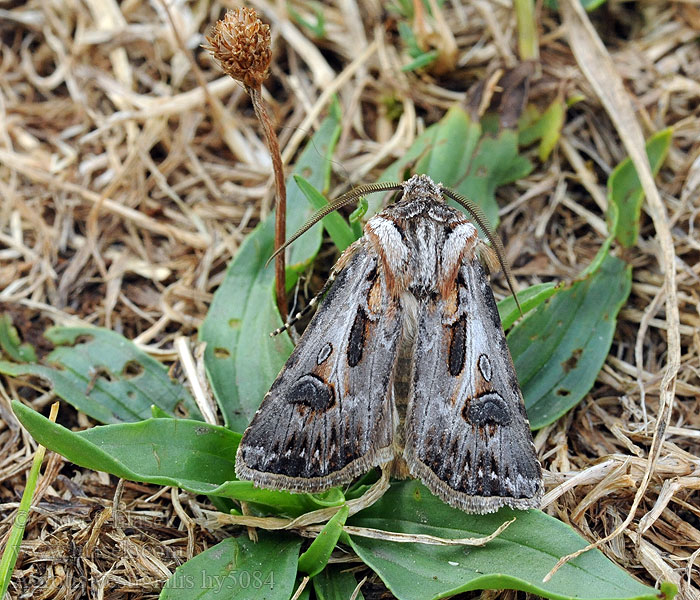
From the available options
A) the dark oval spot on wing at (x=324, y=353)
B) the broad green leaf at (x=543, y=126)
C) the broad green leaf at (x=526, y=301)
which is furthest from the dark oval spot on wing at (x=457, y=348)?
the broad green leaf at (x=543, y=126)

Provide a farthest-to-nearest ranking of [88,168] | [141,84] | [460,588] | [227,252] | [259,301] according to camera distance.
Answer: [141,84] < [88,168] < [227,252] < [259,301] < [460,588]

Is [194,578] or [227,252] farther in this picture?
[227,252]

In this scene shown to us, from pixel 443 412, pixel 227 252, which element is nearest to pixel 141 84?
pixel 227 252

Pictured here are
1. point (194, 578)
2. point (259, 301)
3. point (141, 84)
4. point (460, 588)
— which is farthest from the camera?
point (141, 84)

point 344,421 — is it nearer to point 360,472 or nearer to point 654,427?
point 360,472

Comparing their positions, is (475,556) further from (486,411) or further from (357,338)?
(357,338)

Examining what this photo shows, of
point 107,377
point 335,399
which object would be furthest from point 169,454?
point 107,377
